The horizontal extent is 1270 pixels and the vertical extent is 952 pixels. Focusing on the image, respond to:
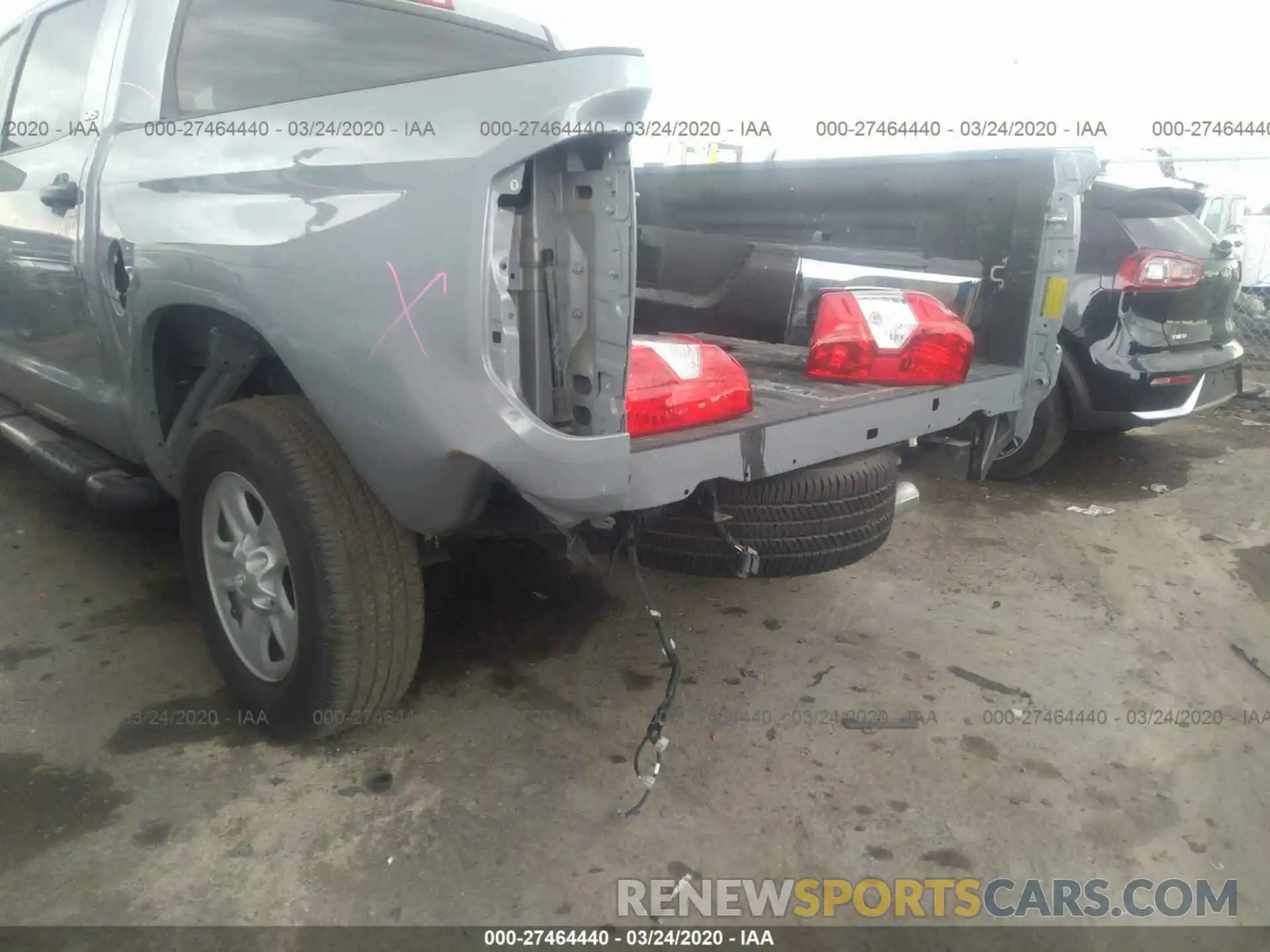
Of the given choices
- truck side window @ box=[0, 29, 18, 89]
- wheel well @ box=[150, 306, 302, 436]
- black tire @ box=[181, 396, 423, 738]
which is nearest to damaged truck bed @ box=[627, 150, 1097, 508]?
black tire @ box=[181, 396, 423, 738]

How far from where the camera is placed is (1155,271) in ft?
14.6

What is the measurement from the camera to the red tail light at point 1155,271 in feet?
14.5

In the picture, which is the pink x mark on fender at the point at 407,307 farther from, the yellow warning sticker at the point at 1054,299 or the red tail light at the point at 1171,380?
the red tail light at the point at 1171,380

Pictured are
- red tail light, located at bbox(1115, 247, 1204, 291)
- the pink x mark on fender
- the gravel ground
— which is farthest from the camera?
red tail light, located at bbox(1115, 247, 1204, 291)

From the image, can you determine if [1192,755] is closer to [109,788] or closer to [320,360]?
[320,360]

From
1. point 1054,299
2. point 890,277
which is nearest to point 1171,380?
point 1054,299

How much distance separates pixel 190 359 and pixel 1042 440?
417cm

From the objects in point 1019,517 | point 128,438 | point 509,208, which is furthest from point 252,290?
point 1019,517

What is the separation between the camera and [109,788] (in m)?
2.19

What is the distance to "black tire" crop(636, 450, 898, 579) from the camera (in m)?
2.26

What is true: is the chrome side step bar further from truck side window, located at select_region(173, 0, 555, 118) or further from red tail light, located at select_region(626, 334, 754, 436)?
red tail light, located at select_region(626, 334, 754, 436)

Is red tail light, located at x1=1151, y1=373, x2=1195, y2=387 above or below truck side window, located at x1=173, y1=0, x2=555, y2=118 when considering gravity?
below

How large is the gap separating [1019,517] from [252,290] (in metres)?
3.74

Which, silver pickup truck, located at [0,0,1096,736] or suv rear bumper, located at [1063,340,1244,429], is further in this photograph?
suv rear bumper, located at [1063,340,1244,429]
